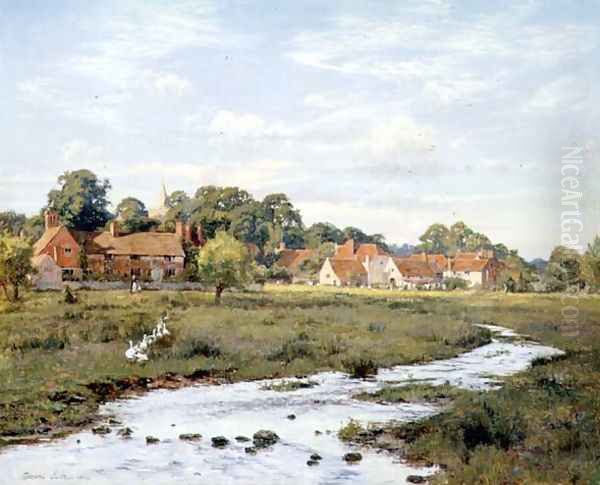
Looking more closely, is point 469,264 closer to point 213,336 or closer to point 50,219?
point 213,336

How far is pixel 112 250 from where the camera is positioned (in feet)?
21.6

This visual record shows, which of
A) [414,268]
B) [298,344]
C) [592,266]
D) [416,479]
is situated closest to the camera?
[416,479]

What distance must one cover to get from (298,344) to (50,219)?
249 cm

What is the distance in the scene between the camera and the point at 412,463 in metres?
5.31

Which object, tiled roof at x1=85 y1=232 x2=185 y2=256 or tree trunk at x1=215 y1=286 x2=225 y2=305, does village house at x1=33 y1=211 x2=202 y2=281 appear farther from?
tree trunk at x1=215 y1=286 x2=225 y2=305

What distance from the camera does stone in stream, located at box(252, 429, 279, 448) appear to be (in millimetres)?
5601

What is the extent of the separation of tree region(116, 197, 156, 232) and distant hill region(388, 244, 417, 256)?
2.16 meters

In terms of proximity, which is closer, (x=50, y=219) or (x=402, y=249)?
(x=50, y=219)

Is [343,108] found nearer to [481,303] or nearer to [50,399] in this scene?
[481,303]

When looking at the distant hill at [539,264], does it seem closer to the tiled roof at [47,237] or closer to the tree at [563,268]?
the tree at [563,268]

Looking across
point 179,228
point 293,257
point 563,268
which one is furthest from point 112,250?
point 563,268

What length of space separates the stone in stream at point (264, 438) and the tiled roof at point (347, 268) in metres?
1.60

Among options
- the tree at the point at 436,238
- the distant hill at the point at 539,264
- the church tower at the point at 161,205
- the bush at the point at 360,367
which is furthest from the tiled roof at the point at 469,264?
the church tower at the point at 161,205

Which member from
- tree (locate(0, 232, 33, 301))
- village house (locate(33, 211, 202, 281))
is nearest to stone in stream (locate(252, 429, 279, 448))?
village house (locate(33, 211, 202, 281))
